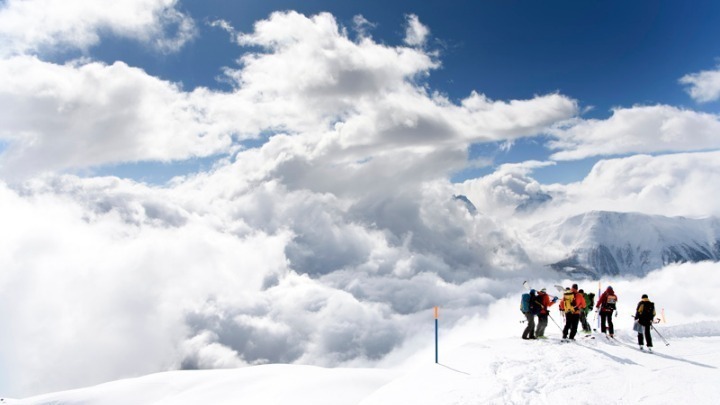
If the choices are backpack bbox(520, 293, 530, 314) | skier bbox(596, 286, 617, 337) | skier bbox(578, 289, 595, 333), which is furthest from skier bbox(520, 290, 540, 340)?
skier bbox(596, 286, 617, 337)

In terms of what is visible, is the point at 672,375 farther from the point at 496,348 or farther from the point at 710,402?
the point at 496,348

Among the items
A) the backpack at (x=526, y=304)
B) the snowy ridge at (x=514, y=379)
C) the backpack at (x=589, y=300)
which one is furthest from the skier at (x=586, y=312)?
the backpack at (x=526, y=304)

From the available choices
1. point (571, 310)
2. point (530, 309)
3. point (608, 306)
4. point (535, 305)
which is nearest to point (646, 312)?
point (608, 306)

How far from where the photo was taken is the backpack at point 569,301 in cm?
1881

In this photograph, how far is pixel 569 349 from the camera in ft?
54.8

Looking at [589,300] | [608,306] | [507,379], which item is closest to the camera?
[507,379]

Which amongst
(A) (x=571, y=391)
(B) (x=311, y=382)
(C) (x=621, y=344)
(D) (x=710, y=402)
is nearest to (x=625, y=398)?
(A) (x=571, y=391)

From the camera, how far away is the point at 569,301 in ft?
62.0

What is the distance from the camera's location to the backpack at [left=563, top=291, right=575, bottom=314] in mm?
18812

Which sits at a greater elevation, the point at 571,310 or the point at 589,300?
the point at 589,300

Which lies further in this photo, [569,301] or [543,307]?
[543,307]

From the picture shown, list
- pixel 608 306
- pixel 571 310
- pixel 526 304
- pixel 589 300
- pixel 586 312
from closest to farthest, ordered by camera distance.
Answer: pixel 571 310
pixel 526 304
pixel 608 306
pixel 586 312
pixel 589 300

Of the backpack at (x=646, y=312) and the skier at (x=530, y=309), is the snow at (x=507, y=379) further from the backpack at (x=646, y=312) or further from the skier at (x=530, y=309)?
the backpack at (x=646, y=312)

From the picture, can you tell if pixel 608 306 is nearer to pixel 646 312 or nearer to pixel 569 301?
pixel 646 312
